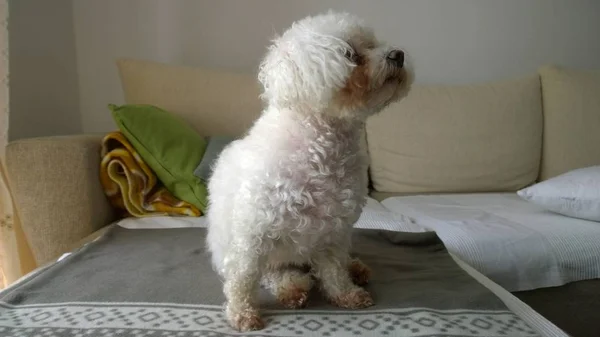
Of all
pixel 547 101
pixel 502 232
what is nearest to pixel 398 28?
pixel 547 101

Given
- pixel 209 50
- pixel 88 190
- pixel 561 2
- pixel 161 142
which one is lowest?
pixel 88 190

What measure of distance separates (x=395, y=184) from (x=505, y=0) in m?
1.19

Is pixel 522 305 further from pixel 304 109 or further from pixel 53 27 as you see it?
pixel 53 27

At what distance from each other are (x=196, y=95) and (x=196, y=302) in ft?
3.91

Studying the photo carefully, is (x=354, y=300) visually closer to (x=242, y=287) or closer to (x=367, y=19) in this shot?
(x=242, y=287)

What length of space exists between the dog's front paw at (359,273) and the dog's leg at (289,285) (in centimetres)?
10

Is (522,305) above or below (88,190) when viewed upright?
below

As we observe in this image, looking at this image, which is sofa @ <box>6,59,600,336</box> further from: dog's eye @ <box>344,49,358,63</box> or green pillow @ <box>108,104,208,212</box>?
dog's eye @ <box>344,49,358,63</box>

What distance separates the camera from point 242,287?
2.75 feet

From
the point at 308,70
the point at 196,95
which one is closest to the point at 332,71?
the point at 308,70

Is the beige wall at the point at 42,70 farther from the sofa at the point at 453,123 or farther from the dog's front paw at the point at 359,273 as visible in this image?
the dog's front paw at the point at 359,273

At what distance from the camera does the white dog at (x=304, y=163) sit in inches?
32.3

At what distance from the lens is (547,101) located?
2.07 metres

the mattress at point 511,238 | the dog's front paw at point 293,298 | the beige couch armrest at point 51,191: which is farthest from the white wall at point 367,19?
the dog's front paw at point 293,298
